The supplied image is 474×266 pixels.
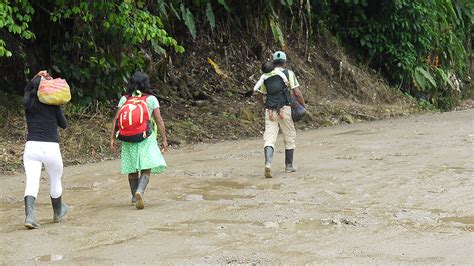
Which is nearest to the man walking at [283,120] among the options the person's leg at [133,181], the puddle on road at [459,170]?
the puddle on road at [459,170]

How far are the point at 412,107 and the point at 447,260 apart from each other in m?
17.4

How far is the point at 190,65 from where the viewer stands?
19.9 m

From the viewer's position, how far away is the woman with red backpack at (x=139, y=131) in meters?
8.71

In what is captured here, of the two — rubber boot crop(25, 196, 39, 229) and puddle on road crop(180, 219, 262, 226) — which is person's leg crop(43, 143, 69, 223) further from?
puddle on road crop(180, 219, 262, 226)

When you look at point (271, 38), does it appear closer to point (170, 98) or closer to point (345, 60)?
point (345, 60)

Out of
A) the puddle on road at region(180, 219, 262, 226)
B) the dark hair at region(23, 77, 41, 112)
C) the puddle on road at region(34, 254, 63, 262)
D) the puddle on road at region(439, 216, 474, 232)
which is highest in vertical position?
the dark hair at region(23, 77, 41, 112)

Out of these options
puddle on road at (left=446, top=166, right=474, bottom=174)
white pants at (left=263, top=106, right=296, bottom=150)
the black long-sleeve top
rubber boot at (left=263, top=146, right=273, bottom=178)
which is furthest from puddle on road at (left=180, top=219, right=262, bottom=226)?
puddle on road at (left=446, top=166, right=474, bottom=174)

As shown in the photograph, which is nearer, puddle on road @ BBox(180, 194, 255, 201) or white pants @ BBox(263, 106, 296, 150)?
puddle on road @ BBox(180, 194, 255, 201)

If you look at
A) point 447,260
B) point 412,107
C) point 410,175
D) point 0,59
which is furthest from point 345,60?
point 447,260

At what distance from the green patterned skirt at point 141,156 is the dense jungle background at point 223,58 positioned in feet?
13.2

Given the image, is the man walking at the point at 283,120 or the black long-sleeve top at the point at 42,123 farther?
the man walking at the point at 283,120

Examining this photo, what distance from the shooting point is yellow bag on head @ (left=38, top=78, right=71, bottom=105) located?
7773mm

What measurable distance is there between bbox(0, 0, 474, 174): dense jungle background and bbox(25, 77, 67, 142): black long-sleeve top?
4.41 meters

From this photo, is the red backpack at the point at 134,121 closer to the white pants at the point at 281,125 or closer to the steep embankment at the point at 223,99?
the white pants at the point at 281,125
